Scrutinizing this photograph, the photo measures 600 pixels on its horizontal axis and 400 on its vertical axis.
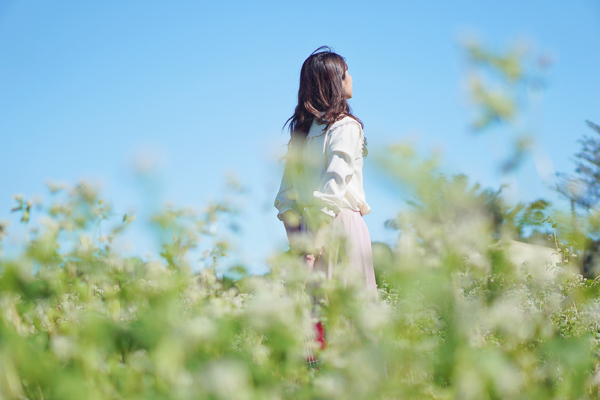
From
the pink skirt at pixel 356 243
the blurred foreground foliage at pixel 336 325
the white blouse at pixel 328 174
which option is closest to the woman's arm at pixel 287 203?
the white blouse at pixel 328 174

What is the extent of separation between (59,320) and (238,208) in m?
0.92

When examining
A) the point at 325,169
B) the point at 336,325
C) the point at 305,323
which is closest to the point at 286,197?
the point at 325,169

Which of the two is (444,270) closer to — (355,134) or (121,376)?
(121,376)

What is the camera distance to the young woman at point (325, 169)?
1988 mm

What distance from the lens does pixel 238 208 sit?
1382mm

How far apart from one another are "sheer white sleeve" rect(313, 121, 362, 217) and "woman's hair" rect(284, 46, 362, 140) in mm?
148

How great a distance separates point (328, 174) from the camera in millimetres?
2016

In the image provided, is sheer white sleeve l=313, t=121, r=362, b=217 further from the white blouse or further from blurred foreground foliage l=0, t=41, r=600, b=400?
blurred foreground foliage l=0, t=41, r=600, b=400

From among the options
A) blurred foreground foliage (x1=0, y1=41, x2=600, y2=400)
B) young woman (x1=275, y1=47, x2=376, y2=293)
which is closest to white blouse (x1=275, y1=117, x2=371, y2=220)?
young woman (x1=275, y1=47, x2=376, y2=293)

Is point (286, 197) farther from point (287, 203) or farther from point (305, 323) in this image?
point (305, 323)

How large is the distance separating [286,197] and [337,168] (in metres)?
0.39

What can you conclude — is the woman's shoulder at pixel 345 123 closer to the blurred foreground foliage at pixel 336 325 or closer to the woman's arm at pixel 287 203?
the woman's arm at pixel 287 203

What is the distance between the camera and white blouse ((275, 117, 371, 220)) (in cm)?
199

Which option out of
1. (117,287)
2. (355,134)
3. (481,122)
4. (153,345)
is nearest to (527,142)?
(481,122)
